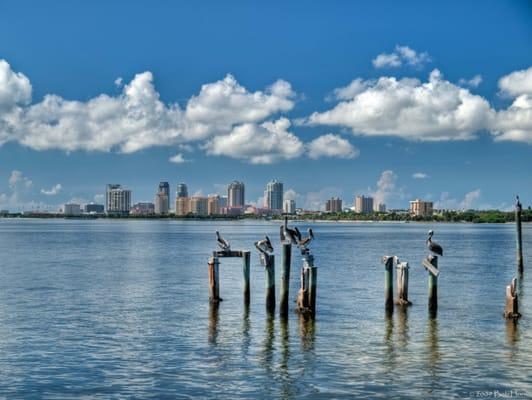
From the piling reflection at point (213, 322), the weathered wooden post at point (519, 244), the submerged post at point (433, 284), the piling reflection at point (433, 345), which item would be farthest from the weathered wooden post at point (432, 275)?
the weathered wooden post at point (519, 244)

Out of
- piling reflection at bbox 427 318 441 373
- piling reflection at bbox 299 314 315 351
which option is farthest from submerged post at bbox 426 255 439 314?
piling reflection at bbox 299 314 315 351

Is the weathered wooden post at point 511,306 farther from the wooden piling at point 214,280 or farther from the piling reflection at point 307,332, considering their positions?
the wooden piling at point 214,280

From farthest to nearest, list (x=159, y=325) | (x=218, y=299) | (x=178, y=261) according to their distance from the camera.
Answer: (x=178, y=261) < (x=218, y=299) < (x=159, y=325)

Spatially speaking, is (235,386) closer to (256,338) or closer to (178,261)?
(256,338)

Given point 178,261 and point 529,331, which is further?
point 178,261

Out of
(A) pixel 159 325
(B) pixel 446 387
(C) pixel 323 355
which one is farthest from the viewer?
(A) pixel 159 325

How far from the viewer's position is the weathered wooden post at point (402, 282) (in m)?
34.2

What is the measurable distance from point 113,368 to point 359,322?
1169cm

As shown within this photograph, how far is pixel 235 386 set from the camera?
2131cm

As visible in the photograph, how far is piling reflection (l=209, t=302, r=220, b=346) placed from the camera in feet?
91.8

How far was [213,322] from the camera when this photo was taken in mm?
31875

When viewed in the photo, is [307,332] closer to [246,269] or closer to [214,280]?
[246,269]

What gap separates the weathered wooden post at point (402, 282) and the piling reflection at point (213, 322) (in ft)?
26.8

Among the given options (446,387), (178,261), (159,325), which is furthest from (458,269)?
(446,387)
